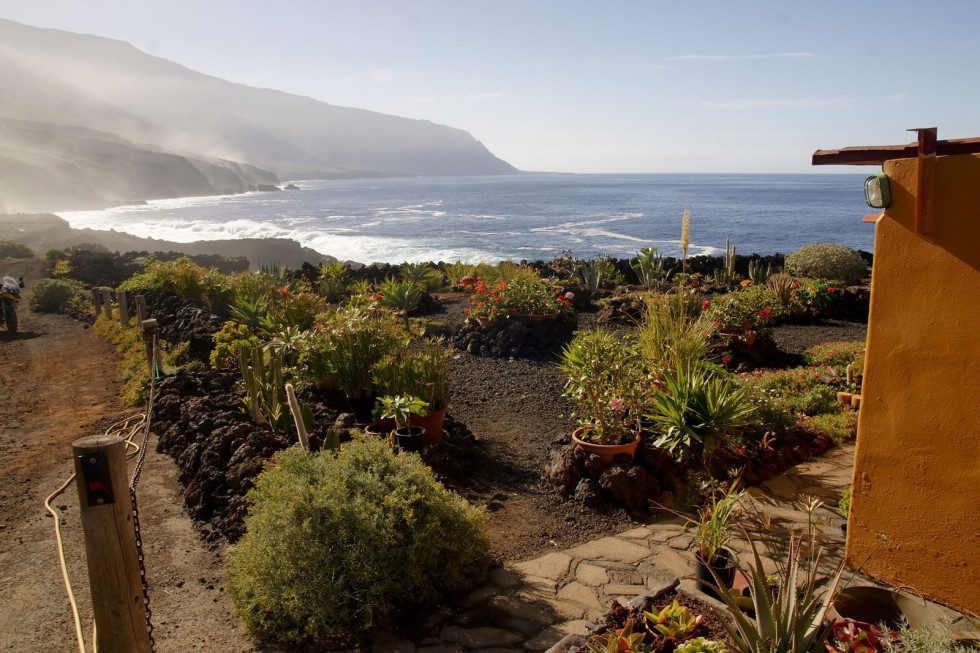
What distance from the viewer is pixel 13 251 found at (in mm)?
25594

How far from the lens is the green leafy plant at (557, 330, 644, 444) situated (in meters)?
5.13

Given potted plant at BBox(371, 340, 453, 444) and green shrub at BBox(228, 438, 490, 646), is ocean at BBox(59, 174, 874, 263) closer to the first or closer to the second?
potted plant at BBox(371, 340, 453, 444)

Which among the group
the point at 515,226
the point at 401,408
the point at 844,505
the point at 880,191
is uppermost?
the point at 880,191

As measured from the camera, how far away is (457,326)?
11.6 m

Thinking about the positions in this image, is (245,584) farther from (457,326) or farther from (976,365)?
(457,326)

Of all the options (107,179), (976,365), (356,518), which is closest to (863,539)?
(976,365)

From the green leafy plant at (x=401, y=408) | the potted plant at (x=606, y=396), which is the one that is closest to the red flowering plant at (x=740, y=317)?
the potted plant at (x=606, y=396)

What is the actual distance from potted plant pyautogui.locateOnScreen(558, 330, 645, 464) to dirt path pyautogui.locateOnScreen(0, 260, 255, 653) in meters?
2.81

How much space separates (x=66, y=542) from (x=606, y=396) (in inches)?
162

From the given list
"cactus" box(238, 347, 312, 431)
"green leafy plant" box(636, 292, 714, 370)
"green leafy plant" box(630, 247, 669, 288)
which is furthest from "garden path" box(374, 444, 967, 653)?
"green leafy plant" box(630, 247, 669, 288)

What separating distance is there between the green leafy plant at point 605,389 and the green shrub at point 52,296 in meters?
15.1

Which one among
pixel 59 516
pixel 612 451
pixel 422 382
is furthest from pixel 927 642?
pixel 59 516

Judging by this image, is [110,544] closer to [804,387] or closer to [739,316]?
[804,387]

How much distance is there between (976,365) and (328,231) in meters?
63.6
